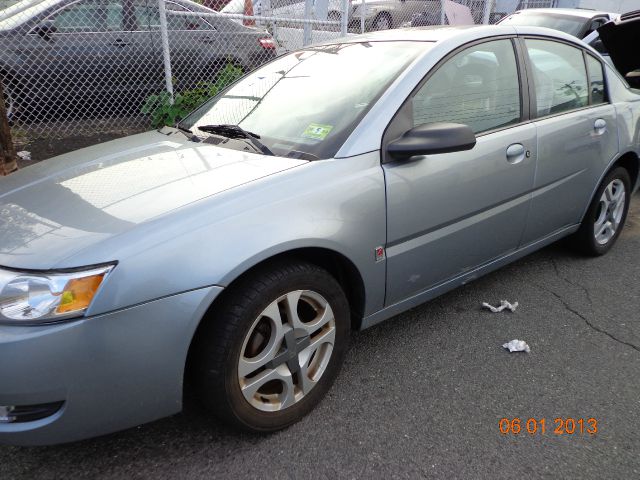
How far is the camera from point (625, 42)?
4.64 metres

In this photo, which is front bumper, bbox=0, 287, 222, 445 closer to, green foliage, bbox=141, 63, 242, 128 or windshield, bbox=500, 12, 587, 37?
green foliage, bbox=141, 63, 242, 128

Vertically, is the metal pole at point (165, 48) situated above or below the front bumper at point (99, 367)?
above

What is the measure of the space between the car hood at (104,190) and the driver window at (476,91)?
78 centimetres

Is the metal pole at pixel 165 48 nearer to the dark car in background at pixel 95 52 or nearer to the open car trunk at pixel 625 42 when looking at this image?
the dark car in background at pixel 95 52

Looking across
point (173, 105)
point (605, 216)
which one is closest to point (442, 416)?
point (605, 216)

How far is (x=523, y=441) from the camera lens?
2.12 metres

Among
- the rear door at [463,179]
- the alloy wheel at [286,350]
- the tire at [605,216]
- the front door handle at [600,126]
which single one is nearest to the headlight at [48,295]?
the alloy wheel at [286,350]

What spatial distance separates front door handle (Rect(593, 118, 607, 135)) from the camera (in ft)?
11.0

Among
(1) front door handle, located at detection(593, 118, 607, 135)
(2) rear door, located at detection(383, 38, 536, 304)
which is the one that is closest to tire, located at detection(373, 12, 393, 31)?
(1) front door handle, located at detection(593, 118, 607, 135)

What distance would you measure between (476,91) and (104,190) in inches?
74.4

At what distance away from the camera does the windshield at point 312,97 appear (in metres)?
2.40

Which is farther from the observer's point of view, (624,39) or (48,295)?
(624,39)

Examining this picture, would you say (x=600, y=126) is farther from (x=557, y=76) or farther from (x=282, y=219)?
(x=282, y=219)

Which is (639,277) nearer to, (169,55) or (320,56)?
(320,56)
